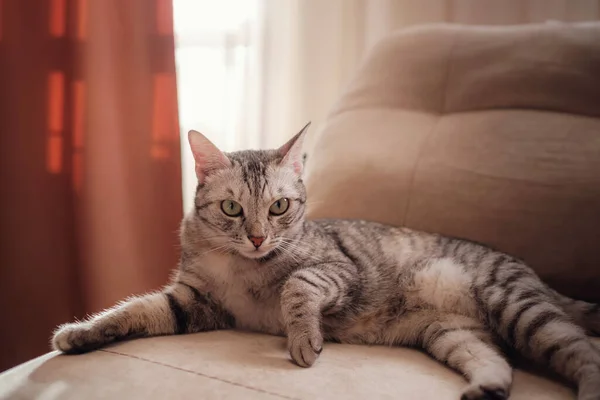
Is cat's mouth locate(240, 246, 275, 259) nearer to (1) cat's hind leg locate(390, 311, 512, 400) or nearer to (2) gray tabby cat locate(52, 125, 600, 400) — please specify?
(2) gray tabby cat locate(52, 125, 600, 400)

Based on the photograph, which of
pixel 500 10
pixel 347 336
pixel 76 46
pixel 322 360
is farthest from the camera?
pixel 76 46

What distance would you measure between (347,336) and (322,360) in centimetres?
19

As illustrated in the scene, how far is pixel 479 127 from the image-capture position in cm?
147

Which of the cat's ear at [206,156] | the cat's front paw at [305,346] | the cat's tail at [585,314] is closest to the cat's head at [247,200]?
the cat's ear at [206,156]

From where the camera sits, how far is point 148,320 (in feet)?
3.72

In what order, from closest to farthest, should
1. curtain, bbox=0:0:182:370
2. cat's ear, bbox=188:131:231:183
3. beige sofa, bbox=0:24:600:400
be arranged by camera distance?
1. beige sofa, bbox=0:24:600:400
2. cat's ear, bbox=188:131:231:183
3. curtain, bbox=0:0:182:370

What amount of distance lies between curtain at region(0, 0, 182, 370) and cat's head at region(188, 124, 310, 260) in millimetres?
839

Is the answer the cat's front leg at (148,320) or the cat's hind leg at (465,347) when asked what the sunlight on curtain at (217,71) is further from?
the cat's hind leg at (465,347)

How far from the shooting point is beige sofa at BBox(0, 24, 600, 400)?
98cm

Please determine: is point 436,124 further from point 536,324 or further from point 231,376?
point 231,376

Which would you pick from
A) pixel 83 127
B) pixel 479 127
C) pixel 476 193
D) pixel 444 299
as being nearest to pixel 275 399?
pixel 444 299

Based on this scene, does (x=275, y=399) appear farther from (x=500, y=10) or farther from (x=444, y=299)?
(x=500, y=10)

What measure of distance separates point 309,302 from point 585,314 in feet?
1.96

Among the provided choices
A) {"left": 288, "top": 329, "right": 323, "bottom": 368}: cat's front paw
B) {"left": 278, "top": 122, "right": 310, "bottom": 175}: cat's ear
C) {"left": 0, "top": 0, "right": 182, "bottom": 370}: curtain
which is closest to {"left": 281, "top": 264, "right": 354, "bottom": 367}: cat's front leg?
{"left": 288, "top": 329, "right": 323, "bottom": 368}: cat's front paw
